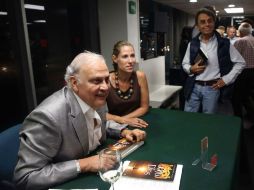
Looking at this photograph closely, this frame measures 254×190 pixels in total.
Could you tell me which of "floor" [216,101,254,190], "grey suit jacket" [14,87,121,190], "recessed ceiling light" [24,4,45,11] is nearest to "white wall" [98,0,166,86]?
"recessed ceiling light" [24,4,45,11]

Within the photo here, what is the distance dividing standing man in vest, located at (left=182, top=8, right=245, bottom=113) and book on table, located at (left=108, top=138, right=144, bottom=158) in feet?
4.19

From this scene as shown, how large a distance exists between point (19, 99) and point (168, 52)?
14.0ft

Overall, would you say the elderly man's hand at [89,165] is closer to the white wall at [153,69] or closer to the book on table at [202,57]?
the book on table at [202,57]

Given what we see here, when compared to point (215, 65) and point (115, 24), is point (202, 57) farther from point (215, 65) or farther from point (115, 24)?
point (115, 24)

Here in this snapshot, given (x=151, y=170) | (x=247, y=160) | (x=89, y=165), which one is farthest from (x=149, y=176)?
(x=247, y=160)

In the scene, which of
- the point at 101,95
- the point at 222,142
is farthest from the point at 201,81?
the point at 101,95

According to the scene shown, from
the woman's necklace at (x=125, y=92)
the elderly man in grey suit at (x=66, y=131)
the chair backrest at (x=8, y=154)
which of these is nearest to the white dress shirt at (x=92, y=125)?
the elderly man in grey suit at (x=66, y=131)

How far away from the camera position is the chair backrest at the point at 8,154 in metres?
1.26

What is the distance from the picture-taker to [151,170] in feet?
3.79

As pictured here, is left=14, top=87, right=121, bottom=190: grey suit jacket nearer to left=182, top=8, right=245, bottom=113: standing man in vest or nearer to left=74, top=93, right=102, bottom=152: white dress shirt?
left=74, top=93, right=102, bottom=152: white dress shirt

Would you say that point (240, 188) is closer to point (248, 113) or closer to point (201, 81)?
point (201, 81)

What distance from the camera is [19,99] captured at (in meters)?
2.70

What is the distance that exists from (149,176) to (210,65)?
1.65 m

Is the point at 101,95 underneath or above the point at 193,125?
above
